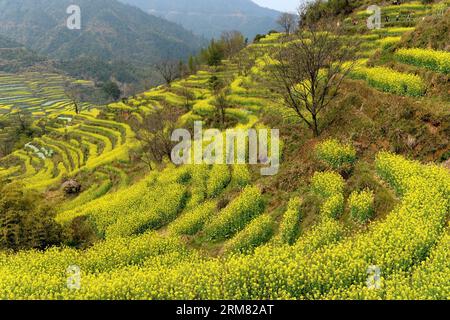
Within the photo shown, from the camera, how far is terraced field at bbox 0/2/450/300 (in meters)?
12.3

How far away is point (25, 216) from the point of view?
2327cm

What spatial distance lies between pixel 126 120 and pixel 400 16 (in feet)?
164

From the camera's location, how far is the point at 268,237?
18906 millimetres

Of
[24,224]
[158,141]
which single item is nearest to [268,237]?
[24,224]

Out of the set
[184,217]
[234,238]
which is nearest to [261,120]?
[184,217]
